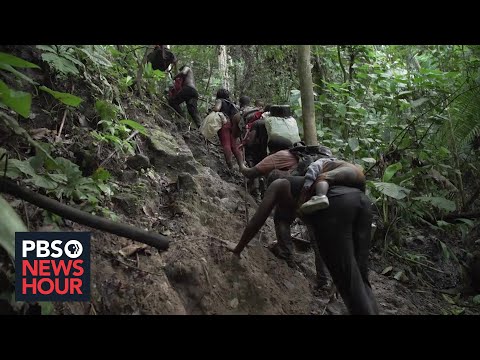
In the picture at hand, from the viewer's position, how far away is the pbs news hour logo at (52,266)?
2.41 meters

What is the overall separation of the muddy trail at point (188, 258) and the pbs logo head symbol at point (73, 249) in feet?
1.10

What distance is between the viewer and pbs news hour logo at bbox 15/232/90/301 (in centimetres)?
241

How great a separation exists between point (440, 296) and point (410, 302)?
791 mm

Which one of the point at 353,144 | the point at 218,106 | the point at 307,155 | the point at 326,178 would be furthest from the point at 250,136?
the point at 326,178

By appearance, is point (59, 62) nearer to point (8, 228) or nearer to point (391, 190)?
point (8, 228)

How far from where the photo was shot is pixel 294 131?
5.46m

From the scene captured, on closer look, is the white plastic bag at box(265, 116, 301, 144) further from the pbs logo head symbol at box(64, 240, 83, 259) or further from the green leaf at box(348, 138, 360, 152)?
the pbs logo head symbol at box(64, 240, 83, 259)

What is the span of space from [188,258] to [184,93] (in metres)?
5.08

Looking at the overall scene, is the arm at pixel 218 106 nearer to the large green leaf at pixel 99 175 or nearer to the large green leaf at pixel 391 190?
the large green leaf at pixel 391 190

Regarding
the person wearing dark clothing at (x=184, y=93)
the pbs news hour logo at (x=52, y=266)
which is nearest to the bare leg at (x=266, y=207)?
the pbs news hour logo at (x=52, y=266)

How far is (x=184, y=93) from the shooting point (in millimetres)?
8094
